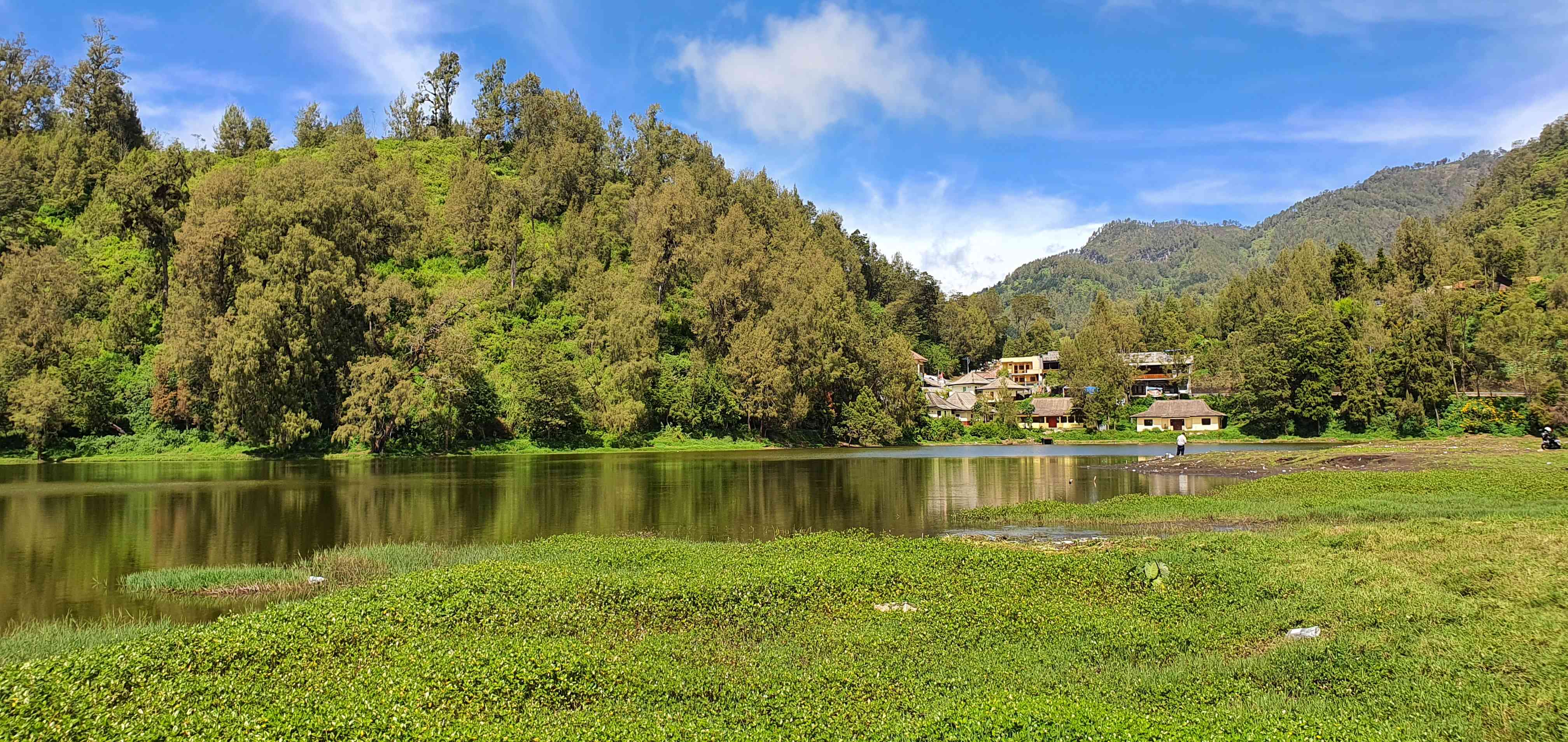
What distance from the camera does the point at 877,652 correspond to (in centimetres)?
1463

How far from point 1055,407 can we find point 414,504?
4215 inches

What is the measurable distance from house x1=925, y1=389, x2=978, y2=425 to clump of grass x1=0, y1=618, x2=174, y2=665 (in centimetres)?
11221

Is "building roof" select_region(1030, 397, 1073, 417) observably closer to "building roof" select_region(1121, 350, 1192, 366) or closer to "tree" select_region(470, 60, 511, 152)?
"building roof" select_region(1121, 350, 1192, 366)

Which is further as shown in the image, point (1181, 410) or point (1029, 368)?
point (1029, 368)

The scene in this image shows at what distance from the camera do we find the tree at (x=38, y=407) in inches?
2803

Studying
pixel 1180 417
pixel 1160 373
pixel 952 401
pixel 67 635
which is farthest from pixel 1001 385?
pixel 67 635

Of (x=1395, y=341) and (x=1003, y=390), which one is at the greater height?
(x=1395, y=341)

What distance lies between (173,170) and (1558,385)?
140 metres

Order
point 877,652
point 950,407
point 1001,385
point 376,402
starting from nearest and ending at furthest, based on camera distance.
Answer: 1. point 877,652
2. point 376,402
3. point 950,407
4. point 1001,385

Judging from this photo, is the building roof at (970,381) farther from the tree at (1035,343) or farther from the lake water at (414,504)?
the lake water at (414,504)

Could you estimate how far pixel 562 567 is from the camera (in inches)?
820

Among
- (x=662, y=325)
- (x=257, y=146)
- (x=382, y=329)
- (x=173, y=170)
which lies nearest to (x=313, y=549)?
(x=382, y=329)

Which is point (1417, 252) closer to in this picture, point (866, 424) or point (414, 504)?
point (866, 424)

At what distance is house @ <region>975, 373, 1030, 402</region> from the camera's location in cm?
12862
